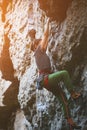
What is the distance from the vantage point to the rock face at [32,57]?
763 cm

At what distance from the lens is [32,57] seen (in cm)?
1033

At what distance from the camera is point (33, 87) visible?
977 centimetres

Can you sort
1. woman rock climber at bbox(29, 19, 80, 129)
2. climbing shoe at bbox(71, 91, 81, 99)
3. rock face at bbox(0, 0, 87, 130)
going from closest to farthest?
climbing shoe at bbox(71, 91, 81, 99), woman rock climber at bbox(29, 19, 80, 129), rock face at bbox(0, 0, 87, 130)

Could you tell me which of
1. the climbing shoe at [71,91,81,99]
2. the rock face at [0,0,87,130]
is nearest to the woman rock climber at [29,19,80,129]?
the climbing shoe at [71,91,81,99]

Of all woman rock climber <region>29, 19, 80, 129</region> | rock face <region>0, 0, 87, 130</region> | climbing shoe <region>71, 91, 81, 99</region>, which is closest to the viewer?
climbing shoe <region>71, 91, 81, 99</region>

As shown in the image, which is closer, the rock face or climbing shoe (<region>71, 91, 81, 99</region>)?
climbing shoe (<region>71, 91, 81, 99</region>)

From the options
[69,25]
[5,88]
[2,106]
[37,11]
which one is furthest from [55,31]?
[2,106]

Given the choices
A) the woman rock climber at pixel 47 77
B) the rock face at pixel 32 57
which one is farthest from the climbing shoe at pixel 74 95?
the rock face at pixel 32 57

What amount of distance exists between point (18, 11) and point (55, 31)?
4123 mm

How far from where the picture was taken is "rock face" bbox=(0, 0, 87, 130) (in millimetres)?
7631

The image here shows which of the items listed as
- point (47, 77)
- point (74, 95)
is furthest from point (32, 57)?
point (74, 95)

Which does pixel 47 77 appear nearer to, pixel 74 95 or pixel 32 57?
pixel 74 95

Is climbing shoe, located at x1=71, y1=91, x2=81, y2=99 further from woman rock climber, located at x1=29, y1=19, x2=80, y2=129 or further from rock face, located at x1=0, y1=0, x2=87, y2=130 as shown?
rock face, located at x1=0, y1=0, x2=87, y2=130

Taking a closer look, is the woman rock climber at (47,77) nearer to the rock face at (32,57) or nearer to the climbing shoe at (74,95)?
the climbing shoe at (74,95)
